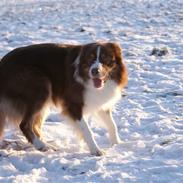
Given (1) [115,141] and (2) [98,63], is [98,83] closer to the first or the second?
(2) [98,63]

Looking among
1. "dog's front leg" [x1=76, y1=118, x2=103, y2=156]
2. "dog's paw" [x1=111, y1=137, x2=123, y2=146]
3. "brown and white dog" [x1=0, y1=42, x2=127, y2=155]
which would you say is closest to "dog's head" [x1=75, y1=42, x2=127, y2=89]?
"brown and white dog" [x1=0, y1=42, x2=127, y2=155]

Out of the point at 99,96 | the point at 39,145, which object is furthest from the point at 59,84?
the point at 39,145

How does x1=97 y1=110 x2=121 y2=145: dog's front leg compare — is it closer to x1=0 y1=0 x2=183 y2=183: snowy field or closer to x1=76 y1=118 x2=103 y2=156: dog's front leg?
x1=0 y1=0 x2=183 y2=183: snowy field

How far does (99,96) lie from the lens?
19.1 feet

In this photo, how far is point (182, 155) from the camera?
531cm

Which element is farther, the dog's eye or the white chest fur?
the white chest fur

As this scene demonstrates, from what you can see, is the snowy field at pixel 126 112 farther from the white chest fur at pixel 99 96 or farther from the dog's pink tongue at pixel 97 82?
→ the dog's pink tongue at pixel 97 82

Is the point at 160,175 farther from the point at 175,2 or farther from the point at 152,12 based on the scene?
the point at 175,2

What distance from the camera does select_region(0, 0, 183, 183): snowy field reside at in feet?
16.4

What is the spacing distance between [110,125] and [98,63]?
101cm

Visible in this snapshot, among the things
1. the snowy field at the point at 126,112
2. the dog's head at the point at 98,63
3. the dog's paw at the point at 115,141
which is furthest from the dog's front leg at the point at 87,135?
the dog's head at the point at 98,63

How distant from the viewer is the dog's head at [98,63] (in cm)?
557

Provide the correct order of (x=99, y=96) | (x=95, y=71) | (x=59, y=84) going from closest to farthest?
(x=95, y=71) → (x=99, y=96) → (x=59, y=84)

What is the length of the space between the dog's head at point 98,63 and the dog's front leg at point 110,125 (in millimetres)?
666
